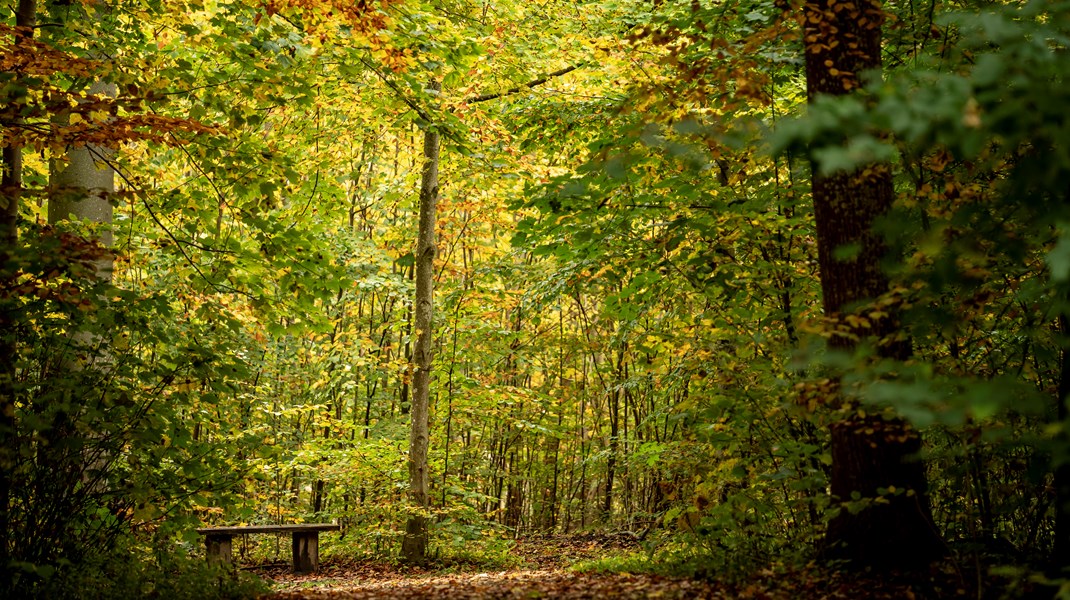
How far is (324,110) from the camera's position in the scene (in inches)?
392

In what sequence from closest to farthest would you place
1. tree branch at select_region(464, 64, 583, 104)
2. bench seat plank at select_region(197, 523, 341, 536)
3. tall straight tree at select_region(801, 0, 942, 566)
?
1. tall straight tree at select_region(801, 0, 942, 566)
2. bench seat plank at select_region(197, 523, 341, 536)
3. tree branch at select_region(464, 64, 583, 104)

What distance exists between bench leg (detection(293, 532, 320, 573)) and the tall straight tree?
7.27 metres

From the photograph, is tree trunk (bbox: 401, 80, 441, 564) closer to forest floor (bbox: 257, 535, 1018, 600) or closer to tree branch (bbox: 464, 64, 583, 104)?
tree branch (bbox: 464, 64, 583, 104)

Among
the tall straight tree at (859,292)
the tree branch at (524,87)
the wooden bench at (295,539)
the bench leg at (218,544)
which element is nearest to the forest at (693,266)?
the tall straight tree at (859,292)

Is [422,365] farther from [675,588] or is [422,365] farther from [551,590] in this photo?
[675,588]

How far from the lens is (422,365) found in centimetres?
1120

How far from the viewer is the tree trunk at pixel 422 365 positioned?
1094 cm

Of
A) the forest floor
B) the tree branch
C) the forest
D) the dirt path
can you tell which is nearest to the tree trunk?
the forest

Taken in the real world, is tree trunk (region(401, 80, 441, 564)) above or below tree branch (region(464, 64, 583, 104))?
below

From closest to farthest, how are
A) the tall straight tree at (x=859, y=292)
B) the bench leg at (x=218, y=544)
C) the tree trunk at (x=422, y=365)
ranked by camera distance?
the tall straight tree at (x=859, y=292), the bench leg at (x=218, y=544), the tree trunk at (x=422, y=365)

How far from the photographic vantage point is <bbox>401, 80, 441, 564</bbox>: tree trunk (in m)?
10.9

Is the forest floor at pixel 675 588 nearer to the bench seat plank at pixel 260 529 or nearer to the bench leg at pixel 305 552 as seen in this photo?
the bench seat plank at pixel 260 529

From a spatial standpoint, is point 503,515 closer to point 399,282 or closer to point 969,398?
point 399,282

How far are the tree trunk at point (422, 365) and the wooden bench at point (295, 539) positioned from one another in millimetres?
1196
